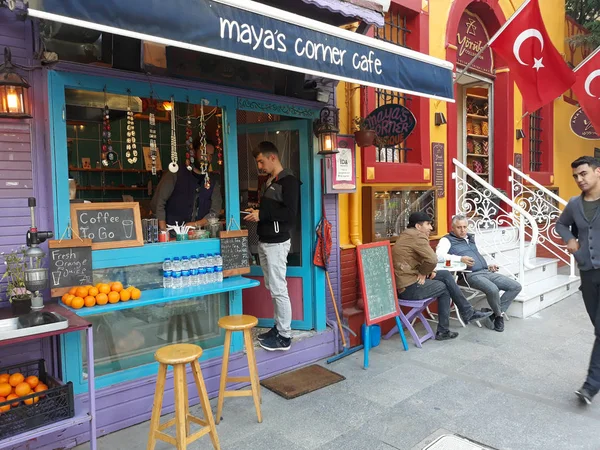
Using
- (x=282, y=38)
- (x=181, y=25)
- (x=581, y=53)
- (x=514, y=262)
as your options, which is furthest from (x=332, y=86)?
(x=581, y=53)

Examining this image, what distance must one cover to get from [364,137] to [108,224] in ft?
9.58

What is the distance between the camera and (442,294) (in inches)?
215

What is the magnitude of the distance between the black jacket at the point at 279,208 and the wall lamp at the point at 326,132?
58 centimetres

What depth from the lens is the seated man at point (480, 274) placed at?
5793mm

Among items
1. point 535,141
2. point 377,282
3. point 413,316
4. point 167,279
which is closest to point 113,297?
point 167,279

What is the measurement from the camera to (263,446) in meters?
3.24

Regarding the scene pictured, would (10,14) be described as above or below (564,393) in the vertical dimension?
above

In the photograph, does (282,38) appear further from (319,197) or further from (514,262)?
(514,262)

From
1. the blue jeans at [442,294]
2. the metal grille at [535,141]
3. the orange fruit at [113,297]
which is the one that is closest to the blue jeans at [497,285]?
the blue jeans at [442,294]

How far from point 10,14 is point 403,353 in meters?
4.65

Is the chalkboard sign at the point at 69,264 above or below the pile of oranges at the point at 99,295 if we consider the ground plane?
above

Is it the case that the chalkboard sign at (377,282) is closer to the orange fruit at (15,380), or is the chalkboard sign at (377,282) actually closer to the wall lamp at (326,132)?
the wall lamp at (326,132)

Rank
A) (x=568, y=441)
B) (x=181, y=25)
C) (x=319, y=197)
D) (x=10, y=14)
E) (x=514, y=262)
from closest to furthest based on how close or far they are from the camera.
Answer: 1. (x=181, y=25)
2. (x=10, y=14)
3. (x=568, y=441)
4. (x=319, y=197)
5. (x=514, y=262)

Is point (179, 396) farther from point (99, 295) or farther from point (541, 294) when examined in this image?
point (541, 294)
